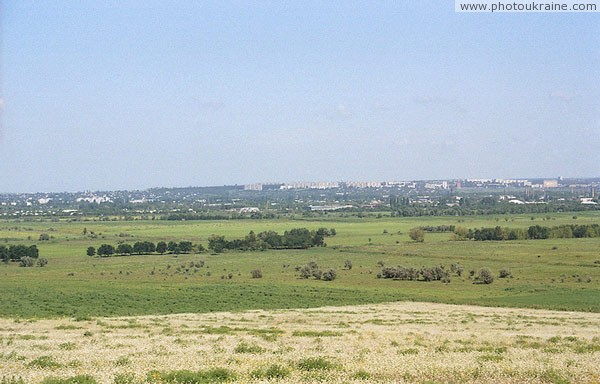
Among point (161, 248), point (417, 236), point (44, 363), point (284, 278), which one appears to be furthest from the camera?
point (417, 236)

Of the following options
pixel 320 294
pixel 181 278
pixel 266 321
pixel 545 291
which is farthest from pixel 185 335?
pixel 181 278

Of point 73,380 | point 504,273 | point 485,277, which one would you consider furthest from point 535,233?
point 73,380

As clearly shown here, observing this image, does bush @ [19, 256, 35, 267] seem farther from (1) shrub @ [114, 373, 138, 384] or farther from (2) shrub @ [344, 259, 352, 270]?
(1) shrub @ [114, 373, 138, 384]

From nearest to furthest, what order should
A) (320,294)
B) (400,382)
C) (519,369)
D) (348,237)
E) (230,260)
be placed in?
(400,382)
(519,369)
(320,294)
(230,260)
(348,237)

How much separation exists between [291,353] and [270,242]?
386 feet

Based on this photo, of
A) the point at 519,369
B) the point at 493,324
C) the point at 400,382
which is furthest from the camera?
the point at 493,324

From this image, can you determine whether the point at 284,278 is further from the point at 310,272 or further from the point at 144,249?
the point at 144,249

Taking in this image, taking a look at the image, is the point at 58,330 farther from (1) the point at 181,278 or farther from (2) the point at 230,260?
(2) the point at 230,260

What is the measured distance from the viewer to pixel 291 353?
19.2 metres

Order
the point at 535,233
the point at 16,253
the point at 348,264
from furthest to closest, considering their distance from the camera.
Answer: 1. the point at 535,233
2. the point at 16,253
3. the point at 348,264

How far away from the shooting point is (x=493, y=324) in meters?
35.2

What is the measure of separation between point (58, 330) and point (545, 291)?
176ft

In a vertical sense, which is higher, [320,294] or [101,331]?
[101,331]

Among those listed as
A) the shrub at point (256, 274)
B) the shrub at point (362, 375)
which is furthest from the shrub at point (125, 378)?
the shrub at point (256, 274)
